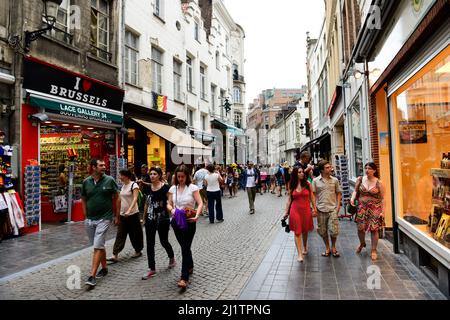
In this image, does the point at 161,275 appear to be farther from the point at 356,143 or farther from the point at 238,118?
the point at 238,118

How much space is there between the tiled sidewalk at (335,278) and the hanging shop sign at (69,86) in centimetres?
712

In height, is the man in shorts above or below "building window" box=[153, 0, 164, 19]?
below

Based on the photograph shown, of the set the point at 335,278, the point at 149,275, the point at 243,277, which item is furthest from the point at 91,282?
the point at 335,278

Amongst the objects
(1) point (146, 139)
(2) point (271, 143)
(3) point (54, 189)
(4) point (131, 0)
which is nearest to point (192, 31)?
(4) point (131, 0)

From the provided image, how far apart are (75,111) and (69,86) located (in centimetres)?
74

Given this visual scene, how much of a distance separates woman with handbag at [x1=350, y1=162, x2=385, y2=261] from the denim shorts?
4150 mm

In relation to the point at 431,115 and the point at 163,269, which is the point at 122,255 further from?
the point at 431,115

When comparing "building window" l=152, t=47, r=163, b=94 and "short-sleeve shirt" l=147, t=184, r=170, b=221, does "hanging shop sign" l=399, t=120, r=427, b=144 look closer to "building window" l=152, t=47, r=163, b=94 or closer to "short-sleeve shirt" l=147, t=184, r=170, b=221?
"short-sleeve shirt" l=147, t=184, r=170, b=221

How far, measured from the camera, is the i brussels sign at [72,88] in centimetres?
857

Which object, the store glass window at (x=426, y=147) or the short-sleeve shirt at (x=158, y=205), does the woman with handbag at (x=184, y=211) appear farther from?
the store glass window at (x=426, y=147)

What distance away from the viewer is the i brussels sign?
8570mm

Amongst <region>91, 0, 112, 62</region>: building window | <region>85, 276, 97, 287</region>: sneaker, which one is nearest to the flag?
<region>91, 0, 112, 62</region>: building window

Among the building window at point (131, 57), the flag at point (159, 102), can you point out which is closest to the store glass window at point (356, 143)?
the flag at point (159, 102)
